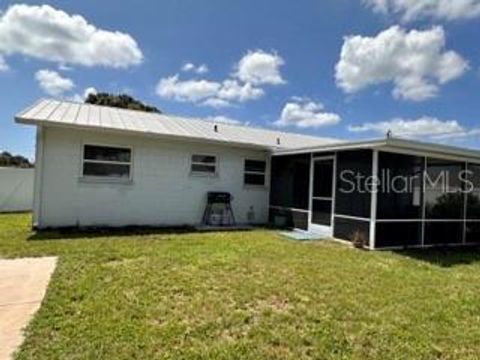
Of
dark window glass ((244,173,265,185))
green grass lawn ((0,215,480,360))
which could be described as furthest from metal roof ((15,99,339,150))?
green grass lawn ((0,215,480,360))

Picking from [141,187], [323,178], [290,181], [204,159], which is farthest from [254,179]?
[141,187]

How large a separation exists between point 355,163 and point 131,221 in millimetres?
6538

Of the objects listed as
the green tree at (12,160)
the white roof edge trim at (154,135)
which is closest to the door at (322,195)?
the white roof edge trim at (154,135)

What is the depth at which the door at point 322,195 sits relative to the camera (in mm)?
11688

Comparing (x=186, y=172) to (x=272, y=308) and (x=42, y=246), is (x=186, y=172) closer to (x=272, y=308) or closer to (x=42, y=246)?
(x=42, y=246)

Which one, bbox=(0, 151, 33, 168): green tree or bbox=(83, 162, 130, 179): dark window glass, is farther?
bbox=(0, 151, 33, 168): green tree

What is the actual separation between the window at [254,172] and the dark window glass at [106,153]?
4149mm

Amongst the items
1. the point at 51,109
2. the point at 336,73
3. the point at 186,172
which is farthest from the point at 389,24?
the point at 51,109

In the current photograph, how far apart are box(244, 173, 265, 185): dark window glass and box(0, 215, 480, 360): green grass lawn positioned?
5.35 meters

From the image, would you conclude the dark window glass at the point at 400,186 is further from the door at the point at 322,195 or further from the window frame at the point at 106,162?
→ the window frame at the point at 106,162

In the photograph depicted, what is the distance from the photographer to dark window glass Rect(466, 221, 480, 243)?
11742mm

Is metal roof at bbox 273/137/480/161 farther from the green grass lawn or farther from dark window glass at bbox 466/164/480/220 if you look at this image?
the green grass lawn

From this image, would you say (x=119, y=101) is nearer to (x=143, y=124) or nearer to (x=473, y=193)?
(x=143, y=124)

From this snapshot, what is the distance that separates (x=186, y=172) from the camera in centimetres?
1291
